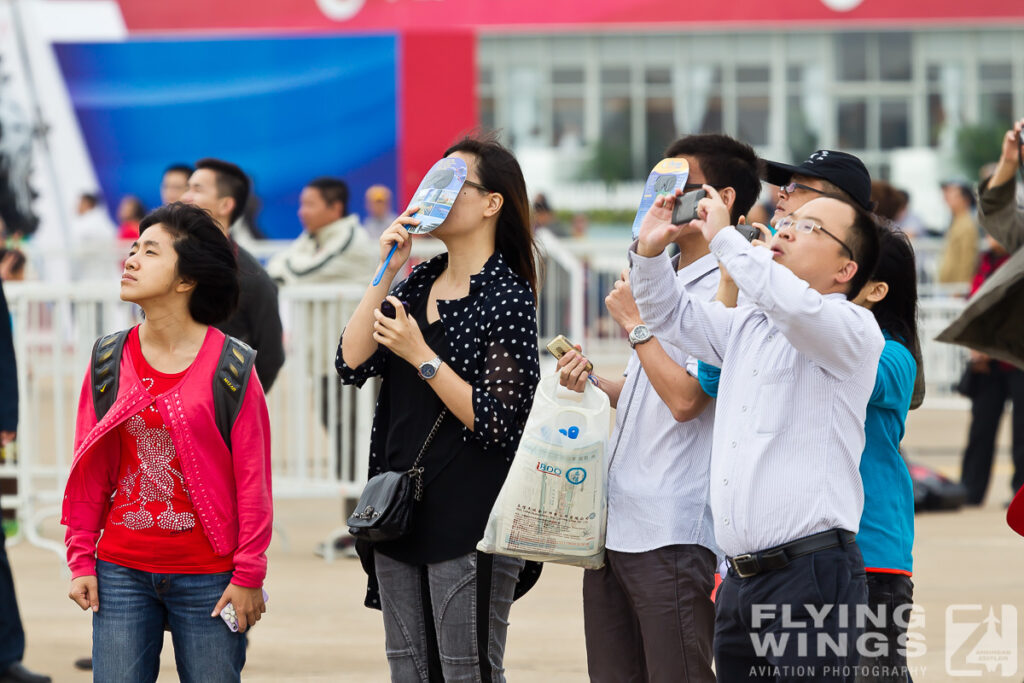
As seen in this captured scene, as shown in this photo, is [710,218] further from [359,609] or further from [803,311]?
[359,609]

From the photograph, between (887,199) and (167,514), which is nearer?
(167,514)

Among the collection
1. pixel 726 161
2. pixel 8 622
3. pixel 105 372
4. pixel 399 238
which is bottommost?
pixel 8 622

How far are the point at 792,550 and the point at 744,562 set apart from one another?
0.12 m

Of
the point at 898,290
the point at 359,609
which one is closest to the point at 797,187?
the point at 898,290

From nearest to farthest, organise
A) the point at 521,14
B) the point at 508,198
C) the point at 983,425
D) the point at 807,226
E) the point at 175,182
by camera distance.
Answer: the point at 807,226, the point at 508,198, the point at 175,182, the point at 983,425, the point at 521,14

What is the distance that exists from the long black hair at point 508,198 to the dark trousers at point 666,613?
820 mm

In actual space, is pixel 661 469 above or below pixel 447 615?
above

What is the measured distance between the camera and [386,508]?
3.77 meters

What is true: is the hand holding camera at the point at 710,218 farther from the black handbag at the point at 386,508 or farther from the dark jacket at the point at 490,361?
the black handbag at the point at 386,508

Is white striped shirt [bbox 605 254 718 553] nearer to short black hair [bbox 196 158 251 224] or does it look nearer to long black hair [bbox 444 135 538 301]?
long black hair [bbox 444 135 538 301]

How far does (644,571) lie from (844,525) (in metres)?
0.67

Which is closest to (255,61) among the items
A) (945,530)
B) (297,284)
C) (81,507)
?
(297,284)

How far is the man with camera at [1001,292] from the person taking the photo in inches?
200

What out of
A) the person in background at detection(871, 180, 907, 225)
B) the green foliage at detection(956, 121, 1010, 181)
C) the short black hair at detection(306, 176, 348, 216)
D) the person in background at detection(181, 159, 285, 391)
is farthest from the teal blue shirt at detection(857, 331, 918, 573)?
the green foliage at detection(956, 121, 1010, 181)
